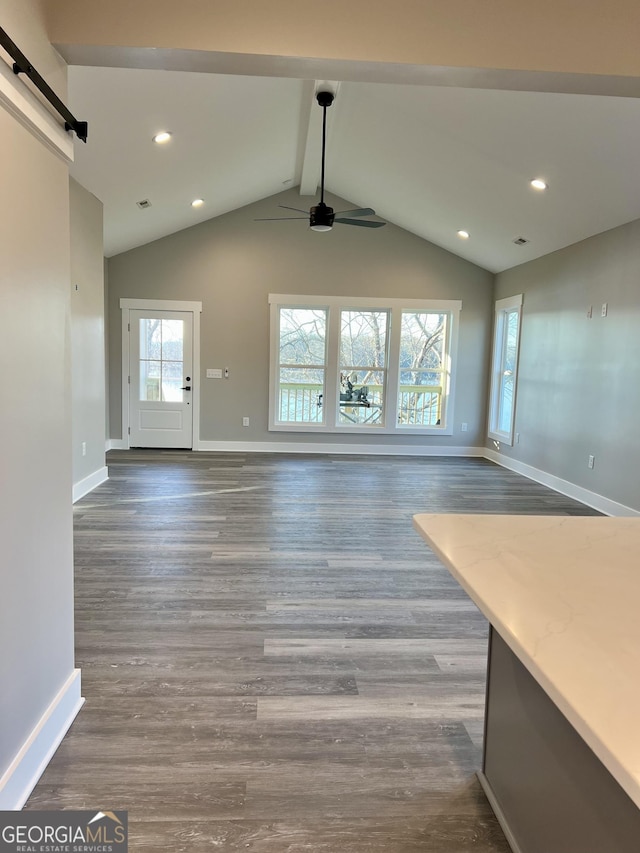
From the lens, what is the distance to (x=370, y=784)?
60.5 inches

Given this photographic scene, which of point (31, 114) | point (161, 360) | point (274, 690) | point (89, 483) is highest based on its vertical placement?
point (31, 114)

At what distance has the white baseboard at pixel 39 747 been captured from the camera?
1375mm

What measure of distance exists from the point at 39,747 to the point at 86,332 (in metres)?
4.04

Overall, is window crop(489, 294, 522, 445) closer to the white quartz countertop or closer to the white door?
the white door

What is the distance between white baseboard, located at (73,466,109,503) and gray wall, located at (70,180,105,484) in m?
0.04

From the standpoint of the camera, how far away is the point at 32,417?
1.49 m

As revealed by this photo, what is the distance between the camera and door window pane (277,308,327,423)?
7273mm

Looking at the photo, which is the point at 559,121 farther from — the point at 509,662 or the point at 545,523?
the point at 509,662

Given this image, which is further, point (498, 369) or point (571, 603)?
point (498, 369)

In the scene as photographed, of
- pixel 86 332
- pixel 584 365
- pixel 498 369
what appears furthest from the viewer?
pixel 498 369

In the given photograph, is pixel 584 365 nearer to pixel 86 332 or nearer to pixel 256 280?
pixel 256 280

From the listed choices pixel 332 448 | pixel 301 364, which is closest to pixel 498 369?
pixel 332 448

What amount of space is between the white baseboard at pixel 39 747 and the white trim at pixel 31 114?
1.79 metres

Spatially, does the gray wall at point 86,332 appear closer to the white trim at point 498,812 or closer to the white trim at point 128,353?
the white trim at point 128,353
